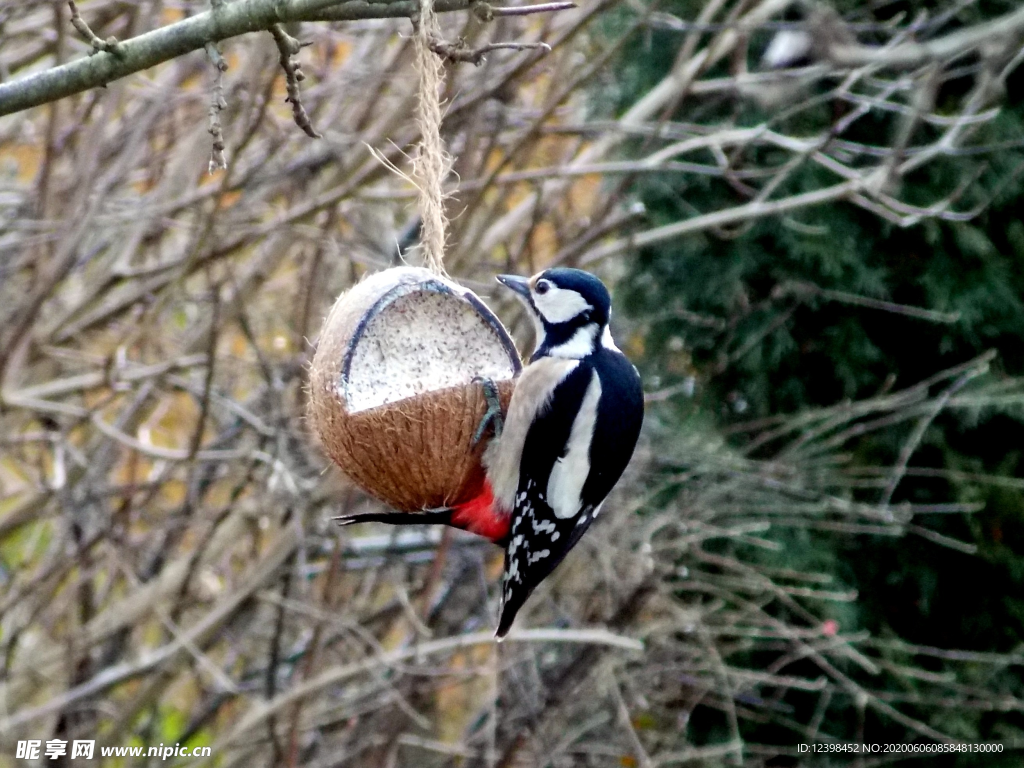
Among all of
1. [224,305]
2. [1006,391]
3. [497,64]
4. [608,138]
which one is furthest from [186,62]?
[1006,391]

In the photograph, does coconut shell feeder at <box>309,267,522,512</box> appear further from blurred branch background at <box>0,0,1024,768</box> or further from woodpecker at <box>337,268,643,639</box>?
blurred branch background at <box>0,0,1024,768</box>

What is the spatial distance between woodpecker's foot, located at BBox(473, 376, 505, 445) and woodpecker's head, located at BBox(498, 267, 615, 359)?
0.25 m

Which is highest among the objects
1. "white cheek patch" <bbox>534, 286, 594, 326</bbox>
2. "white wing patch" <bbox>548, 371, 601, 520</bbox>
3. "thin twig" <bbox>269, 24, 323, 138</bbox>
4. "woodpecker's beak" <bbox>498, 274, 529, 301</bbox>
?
"thin twig" <bbox>269, 24, 323, 138</bbox>

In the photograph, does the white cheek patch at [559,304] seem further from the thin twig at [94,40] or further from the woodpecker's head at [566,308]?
the thin twig at [94,40]

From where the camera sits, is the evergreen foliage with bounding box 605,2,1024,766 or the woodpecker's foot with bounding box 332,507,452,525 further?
the evergreen foliage with bounding box 605,2,1024,766

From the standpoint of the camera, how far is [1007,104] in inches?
180

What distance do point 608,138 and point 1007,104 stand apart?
59.6 inches

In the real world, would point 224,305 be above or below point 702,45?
below

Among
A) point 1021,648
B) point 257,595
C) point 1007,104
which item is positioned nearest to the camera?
point 257,595

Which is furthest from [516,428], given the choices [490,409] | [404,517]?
[404,517]

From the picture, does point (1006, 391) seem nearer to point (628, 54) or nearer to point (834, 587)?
point (834, 587)

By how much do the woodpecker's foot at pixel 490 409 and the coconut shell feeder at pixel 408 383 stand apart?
1cm

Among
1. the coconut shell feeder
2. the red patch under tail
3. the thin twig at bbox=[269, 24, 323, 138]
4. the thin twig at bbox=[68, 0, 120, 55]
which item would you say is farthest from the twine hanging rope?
the thin twig at bbox=[68, 0, 120, 55]

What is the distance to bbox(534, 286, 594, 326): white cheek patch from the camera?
2.56 meters
